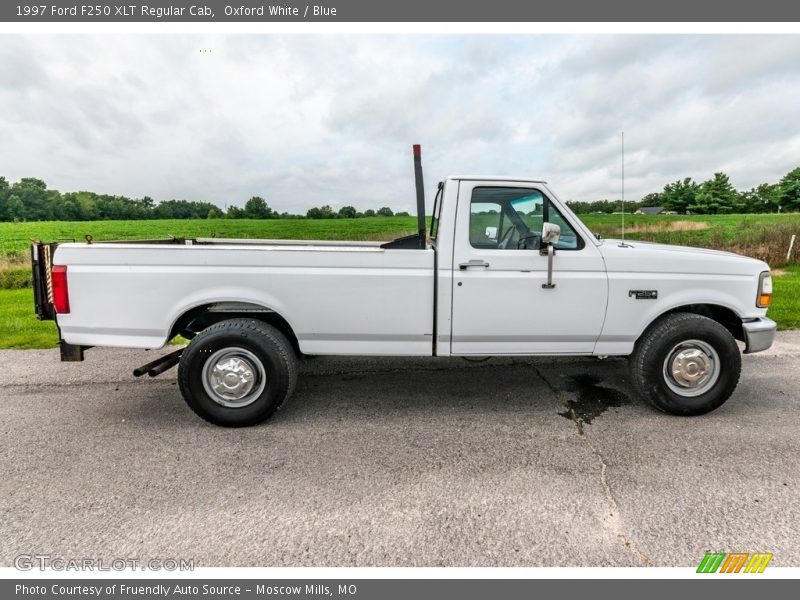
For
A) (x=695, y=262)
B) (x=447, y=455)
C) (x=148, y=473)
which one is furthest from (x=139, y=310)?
(x=695, y=262)

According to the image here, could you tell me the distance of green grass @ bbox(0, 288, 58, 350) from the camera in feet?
20.7

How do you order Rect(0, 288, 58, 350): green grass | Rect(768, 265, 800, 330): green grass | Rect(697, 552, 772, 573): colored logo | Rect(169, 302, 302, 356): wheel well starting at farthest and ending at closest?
Rect(768, 265, 800, 330): green grass
Rect(0, 288, 58, 350): green grass
Rect(169, 302, 302, 356): wheel well
Rect(697, 552, 772, 573): colored logo

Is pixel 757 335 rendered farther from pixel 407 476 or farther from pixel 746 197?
pixel 746 197

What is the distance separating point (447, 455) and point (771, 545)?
6.00 ft

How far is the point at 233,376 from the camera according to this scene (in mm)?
3688

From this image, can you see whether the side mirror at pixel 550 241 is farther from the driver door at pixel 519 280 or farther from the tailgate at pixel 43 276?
the tailgate at pixel 43 276

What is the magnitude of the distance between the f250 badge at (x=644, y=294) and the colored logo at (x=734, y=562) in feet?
6.70

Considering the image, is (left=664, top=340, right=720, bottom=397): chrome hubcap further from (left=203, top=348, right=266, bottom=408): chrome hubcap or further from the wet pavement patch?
(left=203, top=348, right=266, bottom=408): chrome hubcap

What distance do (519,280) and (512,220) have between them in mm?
564

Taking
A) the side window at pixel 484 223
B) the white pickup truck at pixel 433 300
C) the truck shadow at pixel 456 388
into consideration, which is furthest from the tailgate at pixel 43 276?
A: the side window at pixel 484 223

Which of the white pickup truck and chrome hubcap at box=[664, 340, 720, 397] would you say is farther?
chrome hubcap at box=[664, 340, 720, 397]

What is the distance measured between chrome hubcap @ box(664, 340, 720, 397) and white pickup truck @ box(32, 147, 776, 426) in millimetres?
12
